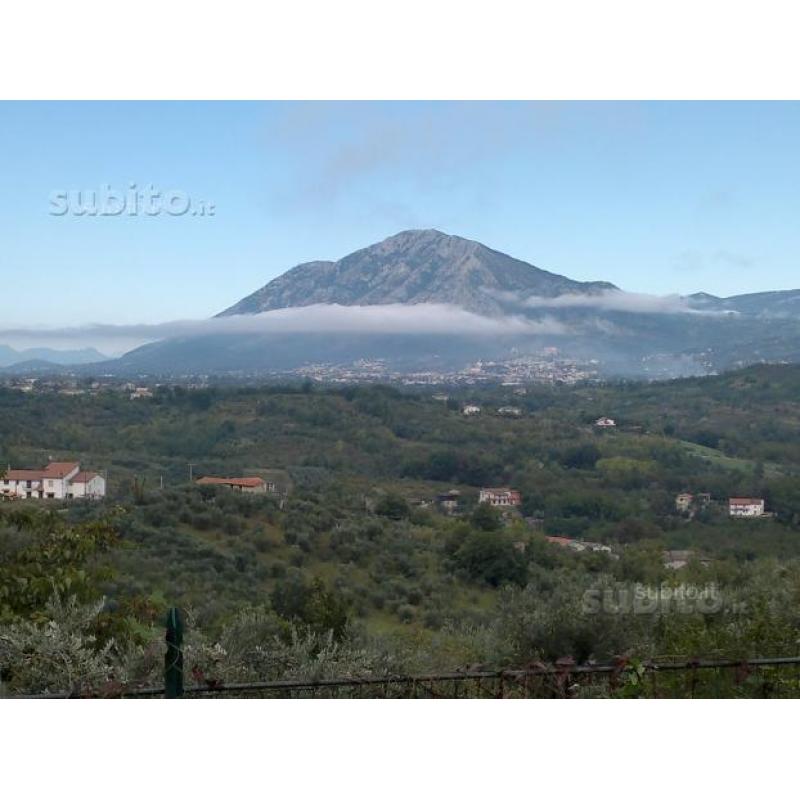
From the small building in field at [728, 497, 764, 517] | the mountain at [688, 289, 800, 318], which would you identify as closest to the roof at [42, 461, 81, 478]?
the small building in field at [728, 497, 764, 517]

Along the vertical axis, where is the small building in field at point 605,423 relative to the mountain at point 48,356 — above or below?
below

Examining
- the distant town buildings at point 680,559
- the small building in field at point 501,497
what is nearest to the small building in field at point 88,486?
the small building in field at point 501,497

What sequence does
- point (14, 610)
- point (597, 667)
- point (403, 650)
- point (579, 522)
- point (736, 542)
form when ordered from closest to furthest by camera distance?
point (597, 667) < point (14, 610) < point (403, 650) < point (736, 542) < point (579, 522)

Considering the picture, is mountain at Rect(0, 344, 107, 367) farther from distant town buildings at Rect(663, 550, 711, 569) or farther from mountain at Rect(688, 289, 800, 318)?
mountain at Rect(688, 289, 800, 318)

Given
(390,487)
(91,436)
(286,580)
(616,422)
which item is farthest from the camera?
(616,422)

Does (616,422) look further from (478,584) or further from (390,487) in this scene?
(478,584)

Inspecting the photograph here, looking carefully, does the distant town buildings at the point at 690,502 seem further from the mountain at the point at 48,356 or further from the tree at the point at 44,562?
the tree at the point at 44,562

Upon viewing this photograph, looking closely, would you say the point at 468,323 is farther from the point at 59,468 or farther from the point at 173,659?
the point at 173,659

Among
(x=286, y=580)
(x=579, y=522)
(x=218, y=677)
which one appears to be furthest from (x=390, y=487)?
(x=218, y=677)
